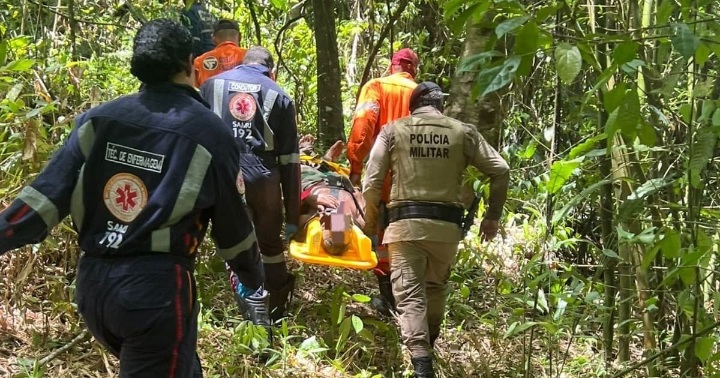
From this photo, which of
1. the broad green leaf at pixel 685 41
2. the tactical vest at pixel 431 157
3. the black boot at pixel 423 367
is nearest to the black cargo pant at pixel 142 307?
the broad green leaf at pixel 685 41

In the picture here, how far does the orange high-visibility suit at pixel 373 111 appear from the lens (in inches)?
221

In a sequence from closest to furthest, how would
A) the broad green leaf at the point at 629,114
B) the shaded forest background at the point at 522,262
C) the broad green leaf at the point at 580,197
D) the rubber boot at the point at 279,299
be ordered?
1. the broad green leaf at the point at 629,114
2. the shaded forest background at the point at 522,262
3. the broad green leaf at the point at 580,197
4. the rubber boot at the point at 279,299

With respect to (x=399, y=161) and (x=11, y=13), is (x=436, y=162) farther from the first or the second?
(x=11, y=13)

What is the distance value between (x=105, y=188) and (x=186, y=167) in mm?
285

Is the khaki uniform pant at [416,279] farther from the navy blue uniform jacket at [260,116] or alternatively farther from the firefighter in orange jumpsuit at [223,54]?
the firefighter in orange jumpsuit at [223,54]

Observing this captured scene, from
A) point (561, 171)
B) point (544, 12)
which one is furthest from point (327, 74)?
point (544, 12)

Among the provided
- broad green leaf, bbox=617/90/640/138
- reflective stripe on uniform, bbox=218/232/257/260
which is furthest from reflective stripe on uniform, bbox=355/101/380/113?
broad green leaf, bbox=617/90/640/138

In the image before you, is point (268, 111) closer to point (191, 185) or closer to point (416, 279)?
point (416, 279)

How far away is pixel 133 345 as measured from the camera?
244 centimetres

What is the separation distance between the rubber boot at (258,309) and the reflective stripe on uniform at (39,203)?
2116mm

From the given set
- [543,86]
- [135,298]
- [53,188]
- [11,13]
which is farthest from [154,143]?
[543,86]

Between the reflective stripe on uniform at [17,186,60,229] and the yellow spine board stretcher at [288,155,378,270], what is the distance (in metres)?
2.16

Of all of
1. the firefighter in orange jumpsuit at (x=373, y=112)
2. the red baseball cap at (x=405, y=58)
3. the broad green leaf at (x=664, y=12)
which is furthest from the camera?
the red baseball cap at (x=405, y=58)

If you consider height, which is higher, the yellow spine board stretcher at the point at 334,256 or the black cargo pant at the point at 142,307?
the black cargo pant at the point at 142,307
